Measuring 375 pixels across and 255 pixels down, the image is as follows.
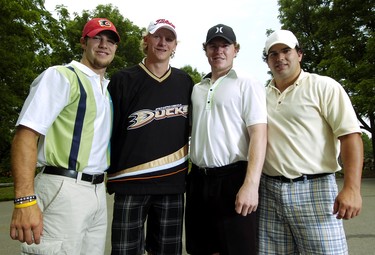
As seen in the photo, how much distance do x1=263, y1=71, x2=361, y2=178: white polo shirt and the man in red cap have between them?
1.48 m

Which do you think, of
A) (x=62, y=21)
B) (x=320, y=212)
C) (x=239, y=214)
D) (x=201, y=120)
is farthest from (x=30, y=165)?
(x=62, y=21)

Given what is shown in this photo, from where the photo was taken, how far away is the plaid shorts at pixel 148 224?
2787mm

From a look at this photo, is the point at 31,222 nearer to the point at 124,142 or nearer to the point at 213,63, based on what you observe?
the point at 124,142

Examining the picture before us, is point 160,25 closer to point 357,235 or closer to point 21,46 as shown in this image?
point 357,235

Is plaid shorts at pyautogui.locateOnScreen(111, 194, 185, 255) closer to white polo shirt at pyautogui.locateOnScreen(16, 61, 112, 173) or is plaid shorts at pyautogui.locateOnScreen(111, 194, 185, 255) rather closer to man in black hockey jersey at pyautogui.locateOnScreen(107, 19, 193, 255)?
man in black hockey jersey at pyautogui.locateOnScreen(107, 19, 193, 255)

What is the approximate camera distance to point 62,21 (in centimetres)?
1150

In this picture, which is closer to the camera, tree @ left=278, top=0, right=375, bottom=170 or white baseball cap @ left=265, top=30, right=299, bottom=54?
white baseball cap @ left=265, top=30, right=299, bottom=54

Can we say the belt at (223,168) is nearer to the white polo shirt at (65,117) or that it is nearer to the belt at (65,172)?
the white polo shirt at (65,117)

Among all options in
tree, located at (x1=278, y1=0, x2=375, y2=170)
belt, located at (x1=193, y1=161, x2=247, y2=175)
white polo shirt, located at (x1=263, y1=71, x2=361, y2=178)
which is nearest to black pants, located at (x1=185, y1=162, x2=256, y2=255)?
belt, located at (x1=193, y1=161, x2=247, y2=175)

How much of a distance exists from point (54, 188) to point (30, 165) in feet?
0.84

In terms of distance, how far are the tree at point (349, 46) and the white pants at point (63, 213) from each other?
13.4 metres

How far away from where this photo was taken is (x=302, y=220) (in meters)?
2.71

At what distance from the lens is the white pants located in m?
2.31

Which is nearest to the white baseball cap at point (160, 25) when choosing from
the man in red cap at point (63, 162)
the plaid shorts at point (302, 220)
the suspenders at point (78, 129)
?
the man in red cap at point (63, 162)
